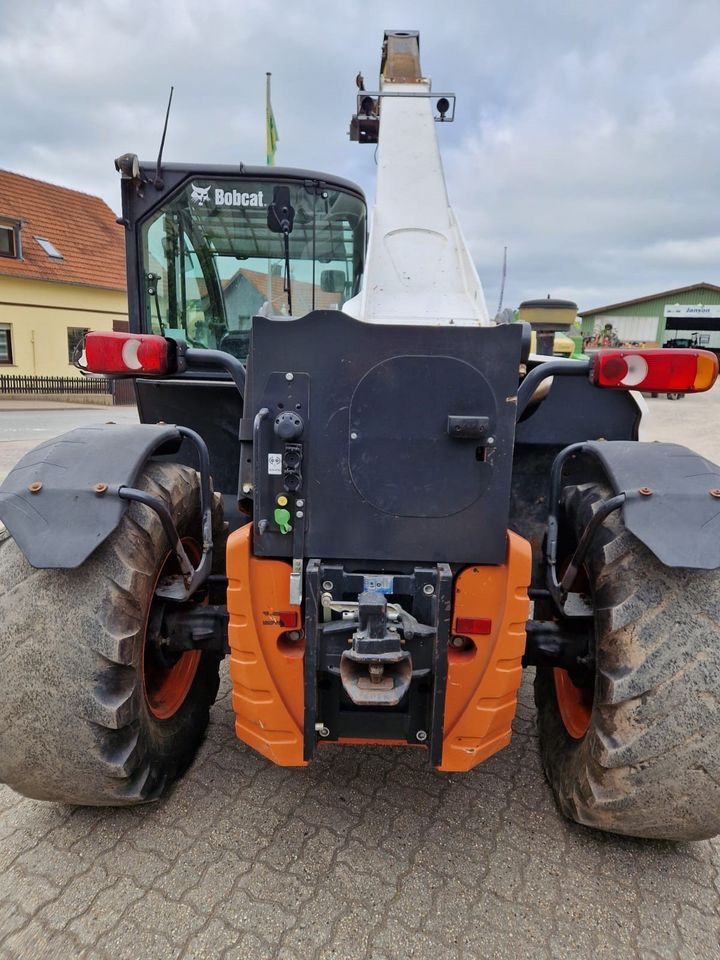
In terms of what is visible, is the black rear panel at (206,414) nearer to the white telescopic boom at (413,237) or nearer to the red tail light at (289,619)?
the white telescopic boom at (413,237)

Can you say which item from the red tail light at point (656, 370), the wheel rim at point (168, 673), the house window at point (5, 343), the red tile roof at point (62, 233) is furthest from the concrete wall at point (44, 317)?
the red tail light at point (656, 370)

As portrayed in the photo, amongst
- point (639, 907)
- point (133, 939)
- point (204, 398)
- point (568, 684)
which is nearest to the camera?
point (133, 939)

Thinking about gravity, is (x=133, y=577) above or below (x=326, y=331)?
below

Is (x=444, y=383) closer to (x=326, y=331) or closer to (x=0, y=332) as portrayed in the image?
(x=326, y=331)

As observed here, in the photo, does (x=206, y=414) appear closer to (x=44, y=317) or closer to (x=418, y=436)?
(x=418, y=436)

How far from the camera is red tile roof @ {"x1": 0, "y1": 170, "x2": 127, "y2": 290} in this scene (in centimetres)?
2206

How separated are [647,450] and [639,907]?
1.42 meters

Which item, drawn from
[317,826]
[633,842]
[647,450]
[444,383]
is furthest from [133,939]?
[647,450]

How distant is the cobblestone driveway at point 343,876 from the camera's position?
6.07 feet

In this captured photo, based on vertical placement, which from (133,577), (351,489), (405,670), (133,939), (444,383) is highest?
(444,383)

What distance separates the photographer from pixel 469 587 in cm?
200

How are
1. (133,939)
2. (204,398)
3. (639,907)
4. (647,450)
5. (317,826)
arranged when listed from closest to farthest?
(133,939) → (639,907) → (647,450) → (317,826) → (204,398)

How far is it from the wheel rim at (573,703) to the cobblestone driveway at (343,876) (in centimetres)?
32

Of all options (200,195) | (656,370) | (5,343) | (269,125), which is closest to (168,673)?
(656,370)
